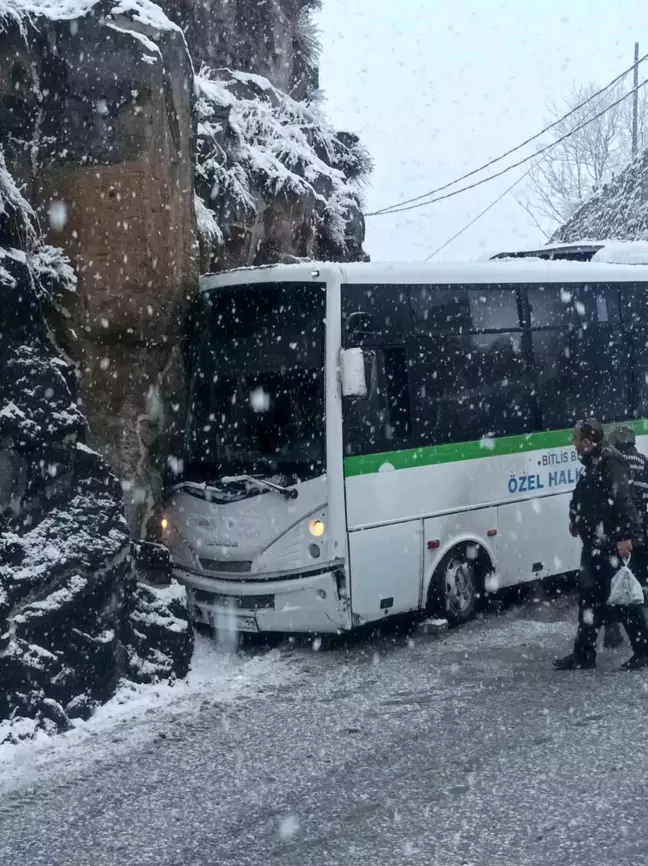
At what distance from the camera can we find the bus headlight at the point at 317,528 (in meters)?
8.69

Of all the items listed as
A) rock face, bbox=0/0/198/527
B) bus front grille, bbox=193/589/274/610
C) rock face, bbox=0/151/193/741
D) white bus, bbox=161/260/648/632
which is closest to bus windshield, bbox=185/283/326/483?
white bus, bbox=161/260/648/632

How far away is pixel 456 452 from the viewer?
970cm

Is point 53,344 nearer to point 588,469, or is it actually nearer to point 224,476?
point 224,476

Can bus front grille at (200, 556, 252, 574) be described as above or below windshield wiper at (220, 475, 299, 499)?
below

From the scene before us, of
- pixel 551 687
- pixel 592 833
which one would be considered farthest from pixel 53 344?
pixel 592 833

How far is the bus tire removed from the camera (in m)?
9.66

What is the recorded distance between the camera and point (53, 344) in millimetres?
9023

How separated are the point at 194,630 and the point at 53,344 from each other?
2672 millimetres

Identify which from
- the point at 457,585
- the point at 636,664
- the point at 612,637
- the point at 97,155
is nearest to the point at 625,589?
the point at 636,664

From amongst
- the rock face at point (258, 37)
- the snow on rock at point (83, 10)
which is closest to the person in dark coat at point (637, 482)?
the snow on rock at point (83, 10)

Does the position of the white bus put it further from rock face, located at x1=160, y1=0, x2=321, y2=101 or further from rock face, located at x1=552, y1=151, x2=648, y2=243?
rock face, located at x1=552, y1=151, x2=648, y2=243

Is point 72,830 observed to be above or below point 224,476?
below

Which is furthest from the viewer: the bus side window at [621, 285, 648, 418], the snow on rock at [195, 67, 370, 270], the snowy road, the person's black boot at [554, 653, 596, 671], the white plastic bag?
the snow on rock at [195, 67, 370, 270]

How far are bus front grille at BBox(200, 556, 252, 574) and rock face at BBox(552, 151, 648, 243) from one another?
2389cm
